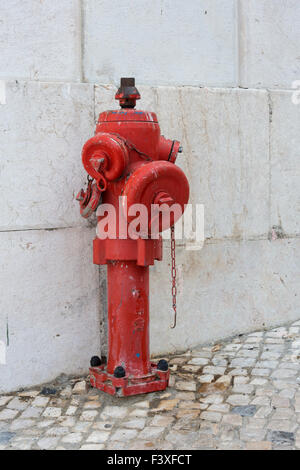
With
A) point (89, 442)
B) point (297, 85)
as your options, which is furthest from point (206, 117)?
point (89, 442)

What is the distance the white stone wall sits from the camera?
416 centimetres

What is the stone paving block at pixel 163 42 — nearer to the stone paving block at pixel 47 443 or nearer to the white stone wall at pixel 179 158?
the white stone wall at pixel 179 158

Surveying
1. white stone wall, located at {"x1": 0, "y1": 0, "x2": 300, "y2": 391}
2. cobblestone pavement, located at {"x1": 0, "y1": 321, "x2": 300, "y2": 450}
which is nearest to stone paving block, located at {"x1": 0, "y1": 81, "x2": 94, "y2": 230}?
white stone wall, located at {"x1": 0, "y1": 0, "x2": 300, "y2": 391}

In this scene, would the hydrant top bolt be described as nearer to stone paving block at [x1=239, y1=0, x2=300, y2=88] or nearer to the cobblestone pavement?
stone paving block at [x1=239, y1=0, x2=300, y2=88]

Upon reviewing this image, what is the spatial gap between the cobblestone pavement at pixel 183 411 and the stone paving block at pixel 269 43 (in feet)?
6.75

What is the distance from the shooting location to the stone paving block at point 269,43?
5.05 meters

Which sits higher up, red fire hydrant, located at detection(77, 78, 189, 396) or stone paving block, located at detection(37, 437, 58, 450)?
red fire hydrant, located at detection(77, 78, 189, 396)

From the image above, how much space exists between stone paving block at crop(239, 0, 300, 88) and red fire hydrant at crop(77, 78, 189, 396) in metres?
1.39

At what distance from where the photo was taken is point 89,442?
350 cm

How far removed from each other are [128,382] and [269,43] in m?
2.81

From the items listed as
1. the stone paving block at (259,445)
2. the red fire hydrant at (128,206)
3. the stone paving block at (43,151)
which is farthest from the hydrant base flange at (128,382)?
the stone paving block at (43,151)

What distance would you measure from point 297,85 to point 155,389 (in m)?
2.67

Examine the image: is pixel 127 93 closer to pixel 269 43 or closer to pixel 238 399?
pixel 269 43
